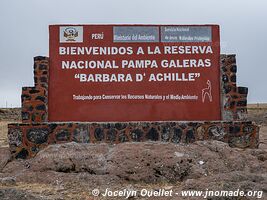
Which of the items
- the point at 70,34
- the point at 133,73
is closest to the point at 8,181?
the point at 133,73

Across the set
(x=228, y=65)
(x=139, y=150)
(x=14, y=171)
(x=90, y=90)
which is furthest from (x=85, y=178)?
(x=228, y=65)

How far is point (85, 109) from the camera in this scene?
37.6ft

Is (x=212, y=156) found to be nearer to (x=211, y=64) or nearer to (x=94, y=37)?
(x=211, y=64)

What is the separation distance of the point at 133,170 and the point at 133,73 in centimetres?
355

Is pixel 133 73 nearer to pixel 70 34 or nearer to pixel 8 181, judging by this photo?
pixel 70 34

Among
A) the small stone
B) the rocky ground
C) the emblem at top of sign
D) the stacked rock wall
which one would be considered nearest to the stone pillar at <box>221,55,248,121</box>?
the stacked rock wall

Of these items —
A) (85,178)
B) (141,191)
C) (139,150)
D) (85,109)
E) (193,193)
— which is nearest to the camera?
(193,193)

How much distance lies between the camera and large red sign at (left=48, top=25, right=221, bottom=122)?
37.6 feet

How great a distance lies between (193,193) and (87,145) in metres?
3.74

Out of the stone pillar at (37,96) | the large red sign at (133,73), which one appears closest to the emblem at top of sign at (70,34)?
the large red sign at (133,73)

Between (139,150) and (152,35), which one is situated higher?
(152,35)

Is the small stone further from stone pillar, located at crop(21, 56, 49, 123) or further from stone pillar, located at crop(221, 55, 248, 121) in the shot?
stone pillar, located at crop(221, 55, 248, 121)

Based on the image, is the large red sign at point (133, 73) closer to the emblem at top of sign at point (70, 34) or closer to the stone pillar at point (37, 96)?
the emblem at top of sign at point (70, 34)

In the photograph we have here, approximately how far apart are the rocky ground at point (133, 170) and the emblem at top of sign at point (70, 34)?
9.39 ft
